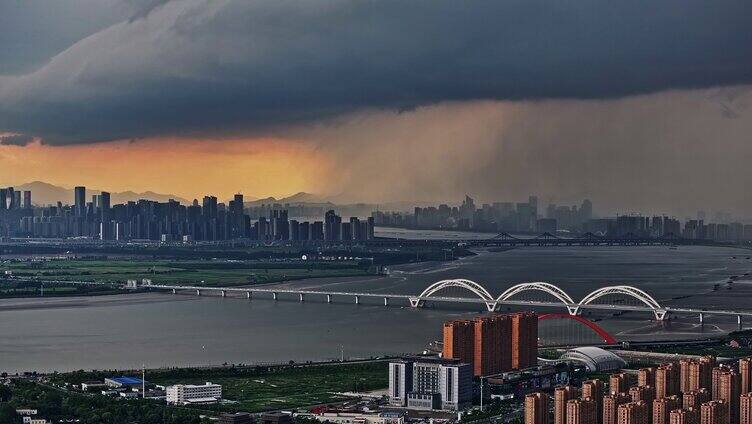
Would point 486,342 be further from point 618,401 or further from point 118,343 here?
point 118,343

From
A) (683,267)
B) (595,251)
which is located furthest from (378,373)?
(595,251)

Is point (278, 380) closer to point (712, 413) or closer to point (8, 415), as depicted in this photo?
point (8, 415)

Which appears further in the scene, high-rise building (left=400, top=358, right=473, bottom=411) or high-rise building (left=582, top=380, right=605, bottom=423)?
high-rise building (left=400, top=358, right=473, bottom=411)

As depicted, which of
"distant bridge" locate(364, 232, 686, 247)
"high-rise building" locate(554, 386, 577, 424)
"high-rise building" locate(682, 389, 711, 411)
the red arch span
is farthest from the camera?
"distant bridge" locate(364, 232, 686, 247)

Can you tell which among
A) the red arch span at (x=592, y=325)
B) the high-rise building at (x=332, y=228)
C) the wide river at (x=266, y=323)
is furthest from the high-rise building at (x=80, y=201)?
the red arch span at (x=592, y=325)

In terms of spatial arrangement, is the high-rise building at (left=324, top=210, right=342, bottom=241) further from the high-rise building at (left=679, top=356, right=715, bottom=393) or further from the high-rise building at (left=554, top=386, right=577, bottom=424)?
the high-rise building at (left=554, top=386, right=577, bottom=424)

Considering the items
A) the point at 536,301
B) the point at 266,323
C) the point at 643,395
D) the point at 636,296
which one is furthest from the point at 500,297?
the point at 643,395

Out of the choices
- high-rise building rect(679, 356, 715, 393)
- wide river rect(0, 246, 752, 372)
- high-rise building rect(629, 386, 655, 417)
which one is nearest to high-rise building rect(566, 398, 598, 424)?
high-rise building rect(629, 386, 655, 417)

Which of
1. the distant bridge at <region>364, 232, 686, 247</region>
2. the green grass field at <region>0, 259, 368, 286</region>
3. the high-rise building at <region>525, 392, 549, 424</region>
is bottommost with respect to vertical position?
the high-rise building at <region>525, 392, 549, 424</region>
